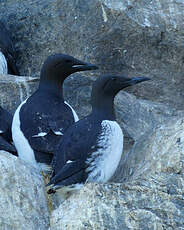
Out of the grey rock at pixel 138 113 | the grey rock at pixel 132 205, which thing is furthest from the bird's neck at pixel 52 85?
the grey rock at pixel 132 205

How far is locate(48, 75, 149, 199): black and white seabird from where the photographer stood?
6.70 meters

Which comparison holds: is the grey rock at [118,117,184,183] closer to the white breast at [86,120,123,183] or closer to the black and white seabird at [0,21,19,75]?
the white breast at [86,120,123,183]

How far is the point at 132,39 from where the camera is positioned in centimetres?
945

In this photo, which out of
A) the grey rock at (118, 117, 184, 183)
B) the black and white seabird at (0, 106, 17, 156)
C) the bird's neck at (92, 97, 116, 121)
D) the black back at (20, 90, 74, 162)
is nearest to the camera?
the grey rock at (118, 117, 184, 183)

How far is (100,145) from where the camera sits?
6949 millimetres

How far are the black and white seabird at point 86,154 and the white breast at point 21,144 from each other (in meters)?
0.44

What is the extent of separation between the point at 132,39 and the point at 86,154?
2.91 meters

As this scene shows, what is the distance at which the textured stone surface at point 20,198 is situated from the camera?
19.8 ft

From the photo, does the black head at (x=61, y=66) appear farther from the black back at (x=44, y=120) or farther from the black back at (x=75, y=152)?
the black back at (x=75, y=152)

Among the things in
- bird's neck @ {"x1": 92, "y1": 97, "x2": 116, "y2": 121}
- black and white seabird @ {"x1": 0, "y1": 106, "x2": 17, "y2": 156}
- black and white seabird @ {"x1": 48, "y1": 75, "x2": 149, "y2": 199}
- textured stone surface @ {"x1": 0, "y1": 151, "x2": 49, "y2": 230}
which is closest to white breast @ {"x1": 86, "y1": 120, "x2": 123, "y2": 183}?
black and white seabird @ {"x1": 48, "y1": 75, "x2": 149, "y2": 199}

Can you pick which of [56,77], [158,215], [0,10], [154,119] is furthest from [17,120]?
[0,10]

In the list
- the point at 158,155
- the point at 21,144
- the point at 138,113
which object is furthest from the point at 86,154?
the point at 138,113

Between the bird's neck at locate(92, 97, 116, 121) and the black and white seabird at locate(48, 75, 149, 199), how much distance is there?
0.10 meters

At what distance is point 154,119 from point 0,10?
112 inches
